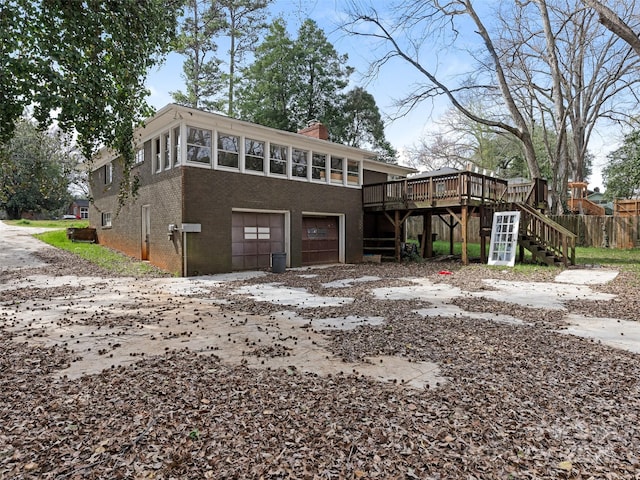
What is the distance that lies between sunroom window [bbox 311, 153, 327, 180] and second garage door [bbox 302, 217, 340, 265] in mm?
1763

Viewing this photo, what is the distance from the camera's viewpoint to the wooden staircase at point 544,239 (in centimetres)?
1235

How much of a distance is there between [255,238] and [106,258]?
20.4 feet

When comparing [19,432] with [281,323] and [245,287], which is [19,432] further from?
[245,287]

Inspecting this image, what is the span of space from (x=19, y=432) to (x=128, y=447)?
2.91 ft

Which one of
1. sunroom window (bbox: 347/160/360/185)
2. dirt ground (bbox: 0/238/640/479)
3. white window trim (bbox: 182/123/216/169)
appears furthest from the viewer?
sunroom window (bbox: 347/160/360/185)

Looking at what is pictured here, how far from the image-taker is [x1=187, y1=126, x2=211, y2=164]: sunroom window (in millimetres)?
11469

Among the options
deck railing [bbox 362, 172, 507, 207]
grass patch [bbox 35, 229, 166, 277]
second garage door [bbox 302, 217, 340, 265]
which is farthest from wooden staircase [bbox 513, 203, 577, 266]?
grass patch [bbox 35, 229, 166, 277]

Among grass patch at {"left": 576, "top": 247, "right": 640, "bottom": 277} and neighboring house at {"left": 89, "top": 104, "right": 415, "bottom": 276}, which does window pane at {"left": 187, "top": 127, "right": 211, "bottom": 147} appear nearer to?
neighboring house at {"left": 89, "top": 104, "right": 415, "bottom": 276}

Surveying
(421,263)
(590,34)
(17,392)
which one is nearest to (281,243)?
(421,263)

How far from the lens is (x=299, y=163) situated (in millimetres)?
14391

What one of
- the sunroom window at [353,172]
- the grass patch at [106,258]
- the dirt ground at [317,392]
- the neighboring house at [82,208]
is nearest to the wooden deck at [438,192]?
the sunroom window at [353,172]

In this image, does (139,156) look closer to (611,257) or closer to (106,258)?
(106,258)

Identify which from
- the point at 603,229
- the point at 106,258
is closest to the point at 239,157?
the point at 106,258

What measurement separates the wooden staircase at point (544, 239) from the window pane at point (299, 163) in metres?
8.24
